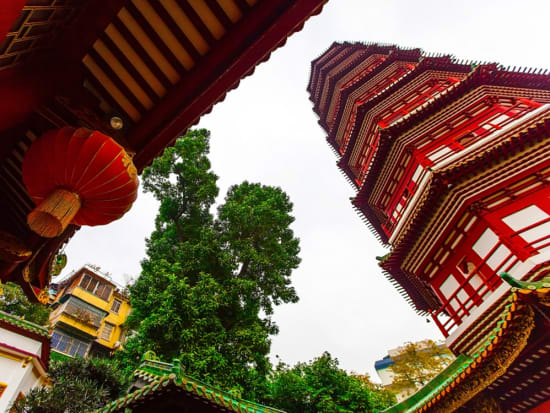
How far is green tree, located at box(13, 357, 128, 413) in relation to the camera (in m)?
9.32

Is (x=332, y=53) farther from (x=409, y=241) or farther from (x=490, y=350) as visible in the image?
(x=490, y=350)

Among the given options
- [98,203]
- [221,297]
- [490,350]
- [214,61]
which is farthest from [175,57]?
[221,297]

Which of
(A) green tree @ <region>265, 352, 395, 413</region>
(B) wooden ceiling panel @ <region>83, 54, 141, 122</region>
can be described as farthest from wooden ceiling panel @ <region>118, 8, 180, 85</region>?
(A) green tree @ <region>265, 352, 395, 413</region>

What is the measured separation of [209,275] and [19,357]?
713 centimetres

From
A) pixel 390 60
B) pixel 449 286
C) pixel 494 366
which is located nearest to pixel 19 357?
pixel 494 366

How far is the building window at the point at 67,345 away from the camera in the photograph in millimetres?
20112

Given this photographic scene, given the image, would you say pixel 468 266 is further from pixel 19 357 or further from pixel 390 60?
pixel 19 357

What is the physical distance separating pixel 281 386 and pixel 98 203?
12.2 m

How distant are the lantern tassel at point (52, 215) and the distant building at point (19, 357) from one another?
39.3 ft

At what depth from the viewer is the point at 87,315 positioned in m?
22.5

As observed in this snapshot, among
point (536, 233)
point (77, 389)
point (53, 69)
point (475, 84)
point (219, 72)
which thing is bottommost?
point (53, 69)

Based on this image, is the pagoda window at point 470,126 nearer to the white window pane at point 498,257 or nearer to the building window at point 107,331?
the white window pane at point 498,257

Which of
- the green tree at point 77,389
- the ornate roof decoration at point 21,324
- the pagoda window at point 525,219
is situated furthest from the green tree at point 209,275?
the pagoda window at point 525,219

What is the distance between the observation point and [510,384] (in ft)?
22.3
